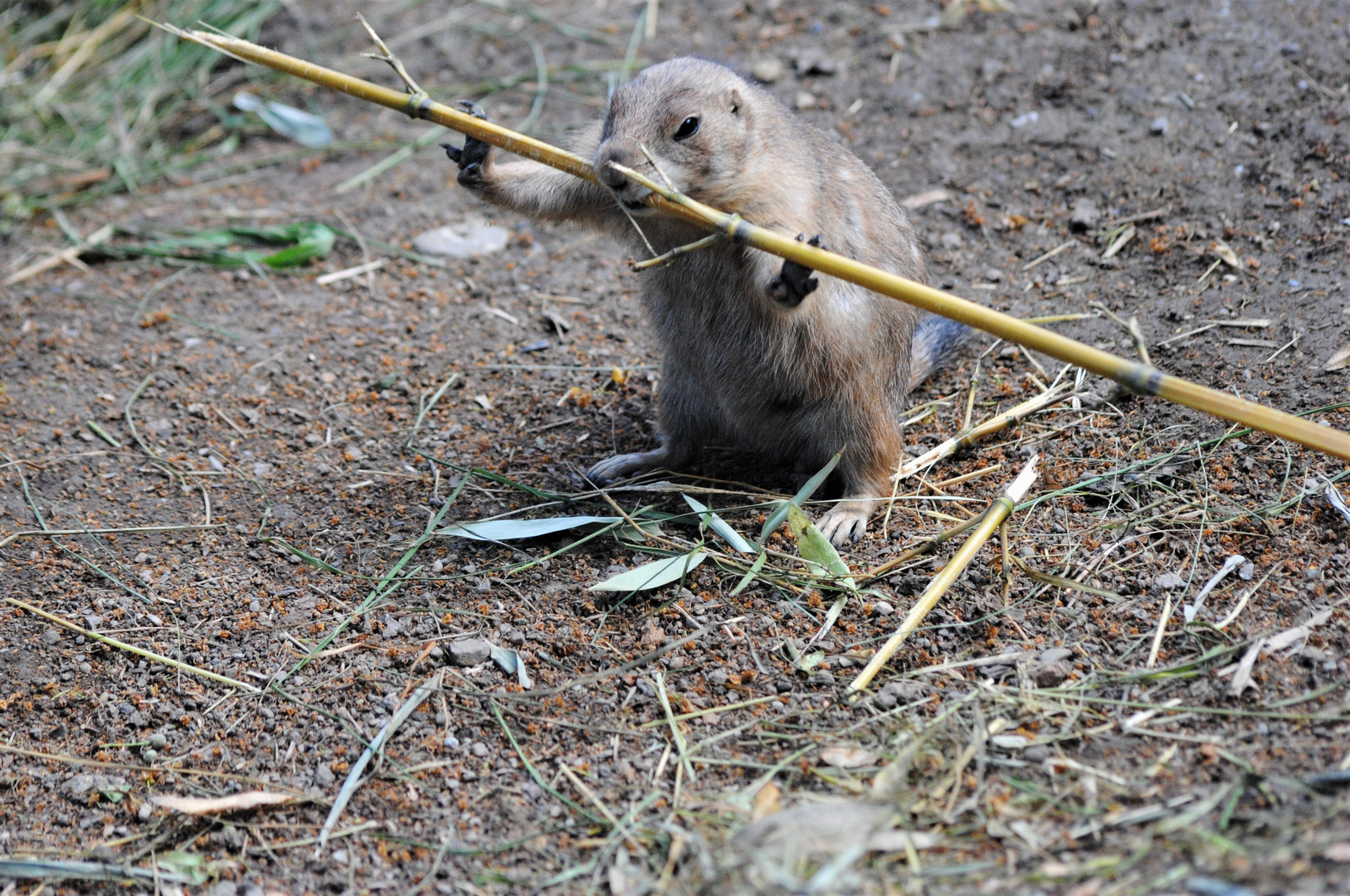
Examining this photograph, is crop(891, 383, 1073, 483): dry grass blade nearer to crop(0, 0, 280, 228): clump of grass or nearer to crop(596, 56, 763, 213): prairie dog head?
crop(596, 56, 763, 213): prairie dog head

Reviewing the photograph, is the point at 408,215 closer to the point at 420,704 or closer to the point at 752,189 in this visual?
the point at 752,189

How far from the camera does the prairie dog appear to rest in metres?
4.11

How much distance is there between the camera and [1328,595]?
137 inches

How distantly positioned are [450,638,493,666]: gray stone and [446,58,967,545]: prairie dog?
138 cm

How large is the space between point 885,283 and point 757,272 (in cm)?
93

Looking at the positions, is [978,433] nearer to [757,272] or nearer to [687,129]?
[757,272]

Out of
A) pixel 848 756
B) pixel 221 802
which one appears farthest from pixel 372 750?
pixel 848 756

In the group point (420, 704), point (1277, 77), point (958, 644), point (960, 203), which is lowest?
point (420, 704)

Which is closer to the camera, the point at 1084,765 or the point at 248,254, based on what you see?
the point at 1084,765

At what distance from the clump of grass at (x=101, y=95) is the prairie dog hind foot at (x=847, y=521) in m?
5.40

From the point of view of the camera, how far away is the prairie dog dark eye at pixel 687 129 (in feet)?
13.1

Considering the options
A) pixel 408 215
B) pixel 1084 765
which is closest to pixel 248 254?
pixel 408 215

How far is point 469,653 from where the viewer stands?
12.1 ft

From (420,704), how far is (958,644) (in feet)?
5.74
